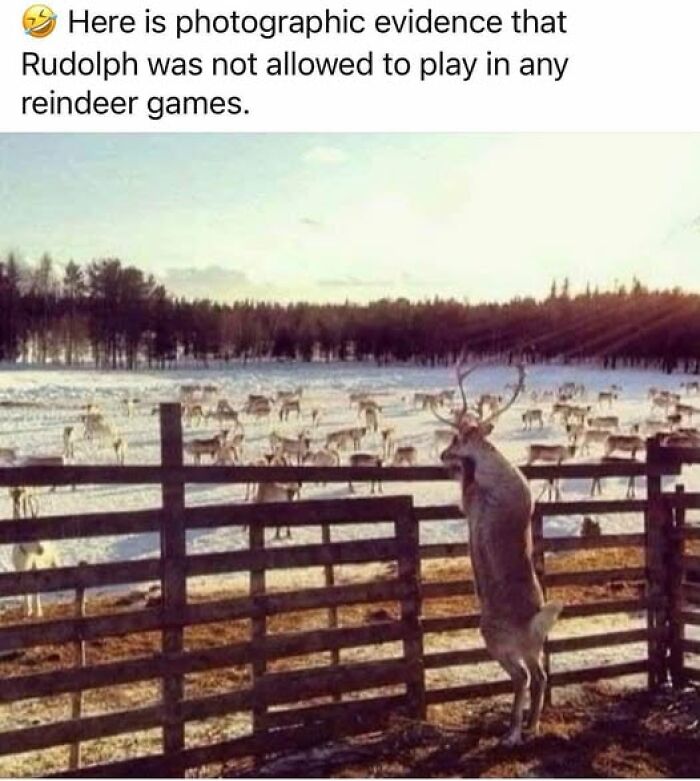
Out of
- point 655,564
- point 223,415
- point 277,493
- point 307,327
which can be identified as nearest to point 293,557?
point 655,564

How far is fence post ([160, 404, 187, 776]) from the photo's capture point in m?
5.08

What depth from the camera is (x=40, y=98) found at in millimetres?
5750

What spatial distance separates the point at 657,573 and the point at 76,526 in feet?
13.4

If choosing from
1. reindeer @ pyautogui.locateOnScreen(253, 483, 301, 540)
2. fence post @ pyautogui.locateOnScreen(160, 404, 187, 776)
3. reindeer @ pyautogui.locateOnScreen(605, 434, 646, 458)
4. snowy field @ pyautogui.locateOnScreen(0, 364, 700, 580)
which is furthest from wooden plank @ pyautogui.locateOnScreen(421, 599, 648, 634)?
reindeer @ pyautogui.locateOnScreen(605, 434, 646, 458)

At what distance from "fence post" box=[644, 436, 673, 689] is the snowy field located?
8.11m

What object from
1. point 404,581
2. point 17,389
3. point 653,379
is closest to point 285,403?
point 17,389

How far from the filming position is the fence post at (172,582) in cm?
508

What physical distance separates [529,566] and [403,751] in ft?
4.15

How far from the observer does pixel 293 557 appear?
5.61 meters

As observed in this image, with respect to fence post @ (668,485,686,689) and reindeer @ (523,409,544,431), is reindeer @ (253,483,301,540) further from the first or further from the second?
reindeer @ (523,409,544,431)

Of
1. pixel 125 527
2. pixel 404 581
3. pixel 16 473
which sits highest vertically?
pixel 16 473

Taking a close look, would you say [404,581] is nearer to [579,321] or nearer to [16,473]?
[16,473]

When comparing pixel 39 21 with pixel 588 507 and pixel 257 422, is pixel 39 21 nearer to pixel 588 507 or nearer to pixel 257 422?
pixel 588 507

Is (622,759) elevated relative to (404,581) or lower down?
lower down
